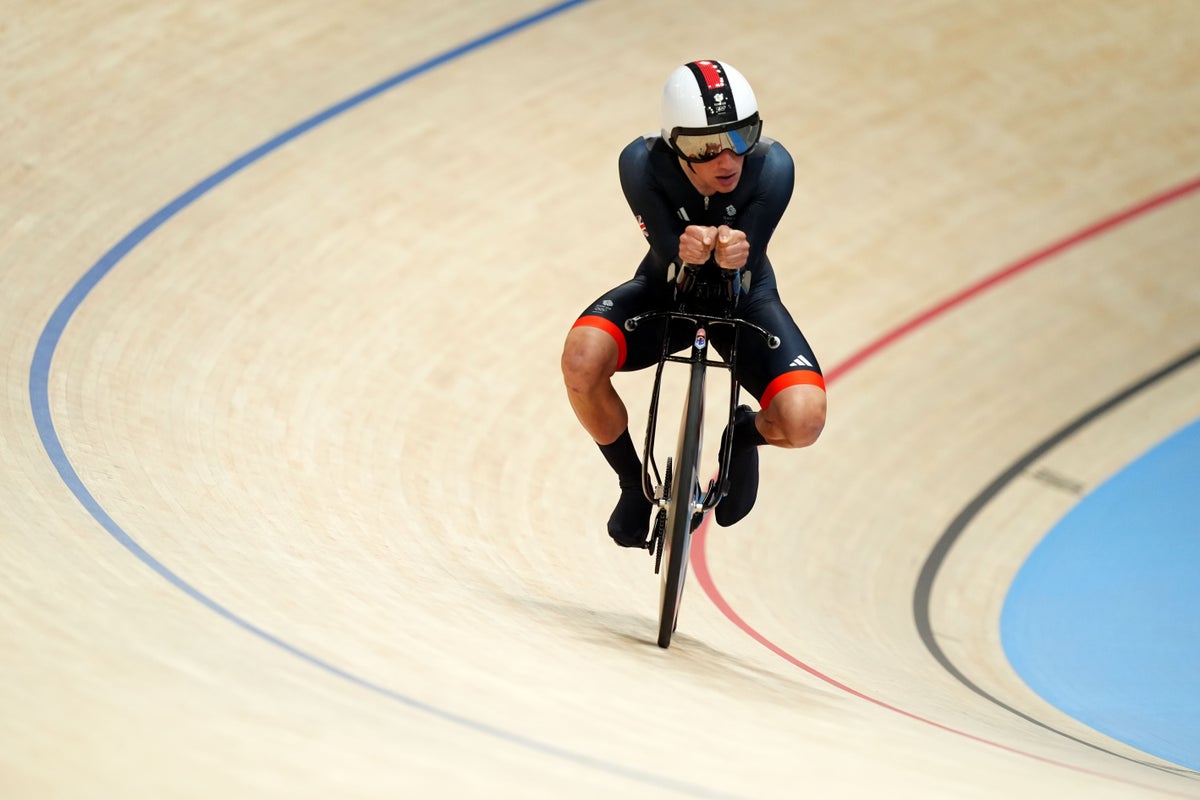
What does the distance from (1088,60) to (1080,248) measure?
1.08 metres

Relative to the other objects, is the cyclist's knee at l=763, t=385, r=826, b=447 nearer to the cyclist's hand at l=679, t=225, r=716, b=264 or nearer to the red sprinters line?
the cyclist's hand at l=679, t=225, r=716, b=264

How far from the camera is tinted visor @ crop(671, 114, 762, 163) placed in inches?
109

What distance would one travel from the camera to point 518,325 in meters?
4.73

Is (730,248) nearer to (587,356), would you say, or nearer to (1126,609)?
(587,356)

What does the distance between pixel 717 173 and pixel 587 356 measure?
488 mm

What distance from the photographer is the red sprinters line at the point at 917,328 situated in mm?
2953

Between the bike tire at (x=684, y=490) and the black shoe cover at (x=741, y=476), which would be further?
the black shoe cover at (x=741, y=476)

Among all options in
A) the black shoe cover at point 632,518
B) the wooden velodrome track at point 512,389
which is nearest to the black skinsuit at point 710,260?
the black shoe cover at point 632,518

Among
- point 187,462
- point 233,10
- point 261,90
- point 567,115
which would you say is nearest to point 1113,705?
point 187,462

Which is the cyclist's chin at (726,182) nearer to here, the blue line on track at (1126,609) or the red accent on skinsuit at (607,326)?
the red accent on skinsuit at (607,326)

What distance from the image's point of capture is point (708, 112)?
276 cm

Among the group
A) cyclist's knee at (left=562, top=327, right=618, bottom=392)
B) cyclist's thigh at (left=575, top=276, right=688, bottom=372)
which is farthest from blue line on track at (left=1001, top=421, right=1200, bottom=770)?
cyclist's knee at (left=562, top=327, right=618, bottom=392)

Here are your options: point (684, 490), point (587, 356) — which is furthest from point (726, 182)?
point (684, 490)

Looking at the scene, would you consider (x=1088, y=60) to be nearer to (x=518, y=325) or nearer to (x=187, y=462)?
(x=518, y=325)
